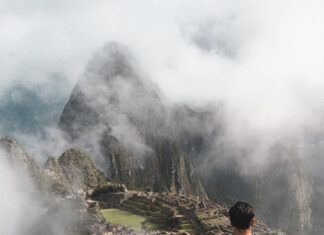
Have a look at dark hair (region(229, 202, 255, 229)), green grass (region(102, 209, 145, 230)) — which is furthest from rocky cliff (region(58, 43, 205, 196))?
dark hair (region(229, 202, 255, 229))

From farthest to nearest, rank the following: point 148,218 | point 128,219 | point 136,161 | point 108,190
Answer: point 136,161 → point 108,190 → point 148,218 → point 128,219

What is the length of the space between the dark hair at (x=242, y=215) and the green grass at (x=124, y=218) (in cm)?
3677

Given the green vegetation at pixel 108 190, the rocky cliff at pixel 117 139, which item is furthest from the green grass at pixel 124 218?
the rocky cliff at pixel 117 139

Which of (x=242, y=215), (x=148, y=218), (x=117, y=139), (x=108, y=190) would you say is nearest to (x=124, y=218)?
(x=148, y=218)

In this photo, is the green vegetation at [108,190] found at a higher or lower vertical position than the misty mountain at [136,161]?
lower

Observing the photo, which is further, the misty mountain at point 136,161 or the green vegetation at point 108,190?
the misty mountain at point 136,161

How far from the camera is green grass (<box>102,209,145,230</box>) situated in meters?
40.6

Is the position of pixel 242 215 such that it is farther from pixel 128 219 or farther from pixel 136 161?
pixel 136 161

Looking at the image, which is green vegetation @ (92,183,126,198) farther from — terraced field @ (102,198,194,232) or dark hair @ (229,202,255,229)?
dark hair @ (229,202,255,229)

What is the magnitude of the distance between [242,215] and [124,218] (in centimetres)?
4215

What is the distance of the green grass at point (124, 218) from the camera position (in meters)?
40.6

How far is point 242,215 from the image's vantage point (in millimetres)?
4988

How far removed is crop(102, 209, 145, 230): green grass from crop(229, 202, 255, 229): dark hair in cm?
3677

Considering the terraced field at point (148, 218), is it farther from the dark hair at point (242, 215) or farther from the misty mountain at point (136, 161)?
the misty mountain at point (136, 161)
